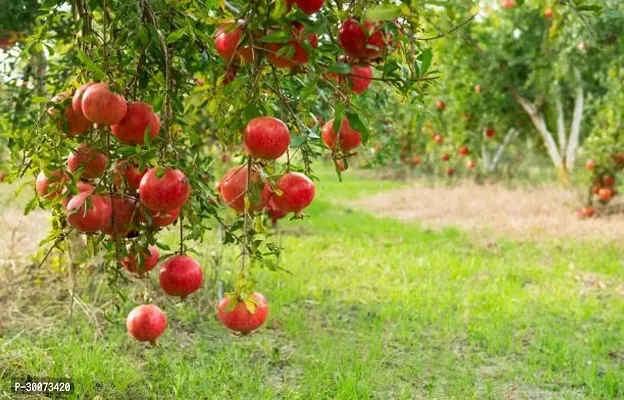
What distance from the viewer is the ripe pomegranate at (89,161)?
1602 millimetres

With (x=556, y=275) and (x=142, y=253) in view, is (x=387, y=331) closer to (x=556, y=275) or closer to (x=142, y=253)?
(x=556, y=275)

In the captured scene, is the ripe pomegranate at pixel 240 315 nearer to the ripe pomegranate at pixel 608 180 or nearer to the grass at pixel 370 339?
the grass at pixel 370 339

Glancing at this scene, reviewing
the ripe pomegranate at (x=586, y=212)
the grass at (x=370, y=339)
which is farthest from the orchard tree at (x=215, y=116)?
the ripe pomegranate at (x=586, y=212)

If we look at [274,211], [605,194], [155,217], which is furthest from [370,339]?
[605,194]

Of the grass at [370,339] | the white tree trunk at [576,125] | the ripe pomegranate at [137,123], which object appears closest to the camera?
the ripe pomegranate at [137,123]

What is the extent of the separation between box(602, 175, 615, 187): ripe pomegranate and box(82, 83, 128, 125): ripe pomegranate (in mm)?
9752

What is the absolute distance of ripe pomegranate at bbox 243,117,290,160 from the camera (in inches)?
51.8

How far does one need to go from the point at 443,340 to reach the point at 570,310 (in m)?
1.33

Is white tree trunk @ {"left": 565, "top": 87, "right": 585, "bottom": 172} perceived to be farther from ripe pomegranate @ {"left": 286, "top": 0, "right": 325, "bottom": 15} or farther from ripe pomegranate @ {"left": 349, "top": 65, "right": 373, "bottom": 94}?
ripe pomegranate @ {"left": 286, "top": 0, "right": 325, "bottom": 15}

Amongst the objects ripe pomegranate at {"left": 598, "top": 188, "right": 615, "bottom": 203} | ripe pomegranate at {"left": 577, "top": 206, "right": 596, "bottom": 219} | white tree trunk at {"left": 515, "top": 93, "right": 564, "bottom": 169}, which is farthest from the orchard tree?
white tree trunk at {"left": 515, "top": 93, "right": 564, "bottom": 169}

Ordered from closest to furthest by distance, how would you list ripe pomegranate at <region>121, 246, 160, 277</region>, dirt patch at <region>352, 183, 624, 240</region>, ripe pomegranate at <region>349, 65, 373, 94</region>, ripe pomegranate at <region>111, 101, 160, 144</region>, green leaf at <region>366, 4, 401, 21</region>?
1. green leaf at <region>366, 4, 401, 21</region>
2. ripe pomegranate at <region>349, 65, 373, 94</region>
3. ripe pomegranate at <region>111, 101, 160, 144</region>
4. ripe pomegranate at <region>121, 246, 160, 277</region>
5. dirt patch at <region>352, 183, 624, 240</region>

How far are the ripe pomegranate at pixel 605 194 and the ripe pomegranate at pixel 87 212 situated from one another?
9670 millimetres

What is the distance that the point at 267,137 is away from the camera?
132 cm

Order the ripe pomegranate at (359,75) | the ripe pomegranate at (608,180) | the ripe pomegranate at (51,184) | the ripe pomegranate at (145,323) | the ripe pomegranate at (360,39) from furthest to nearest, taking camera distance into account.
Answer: the ripe pomegranate at (608,180)
the ripe pomegranate at (145,323)
the ripe pomegranate at (51,184)
the ripe pomegranate at (359,75)
the ripe pomegranate at (360,39)
